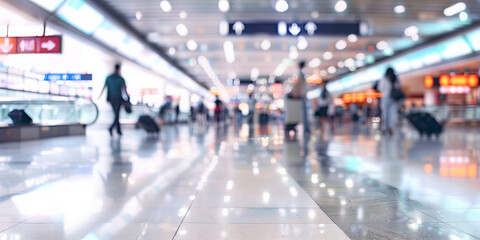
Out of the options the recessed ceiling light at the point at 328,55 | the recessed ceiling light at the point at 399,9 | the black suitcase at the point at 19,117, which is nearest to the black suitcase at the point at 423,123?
the recessed ceiling light at the point at 399,9

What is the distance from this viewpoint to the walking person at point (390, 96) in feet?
39.5

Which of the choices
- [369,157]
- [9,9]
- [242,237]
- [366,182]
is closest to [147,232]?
[242,237]

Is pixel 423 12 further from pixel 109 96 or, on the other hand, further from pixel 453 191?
pixel 453 191

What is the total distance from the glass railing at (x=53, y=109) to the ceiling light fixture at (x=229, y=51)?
10813mm

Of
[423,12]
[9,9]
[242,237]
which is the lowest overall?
[242,237]

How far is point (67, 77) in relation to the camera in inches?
391

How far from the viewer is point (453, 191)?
11.7 feet

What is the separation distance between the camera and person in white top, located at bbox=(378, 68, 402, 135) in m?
12.1

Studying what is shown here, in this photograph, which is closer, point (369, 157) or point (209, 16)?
point (369, 157)

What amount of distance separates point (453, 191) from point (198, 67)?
105 feet

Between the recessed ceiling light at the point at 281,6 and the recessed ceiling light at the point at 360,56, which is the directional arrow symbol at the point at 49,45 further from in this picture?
the recessed ceiling light at the point at 360,56

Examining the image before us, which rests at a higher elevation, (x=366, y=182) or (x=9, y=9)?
(x=9, y=9)

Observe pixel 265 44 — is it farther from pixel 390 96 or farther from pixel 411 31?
pixel 390 96

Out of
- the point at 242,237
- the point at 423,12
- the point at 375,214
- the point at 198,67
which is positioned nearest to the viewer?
the point at 242,237
